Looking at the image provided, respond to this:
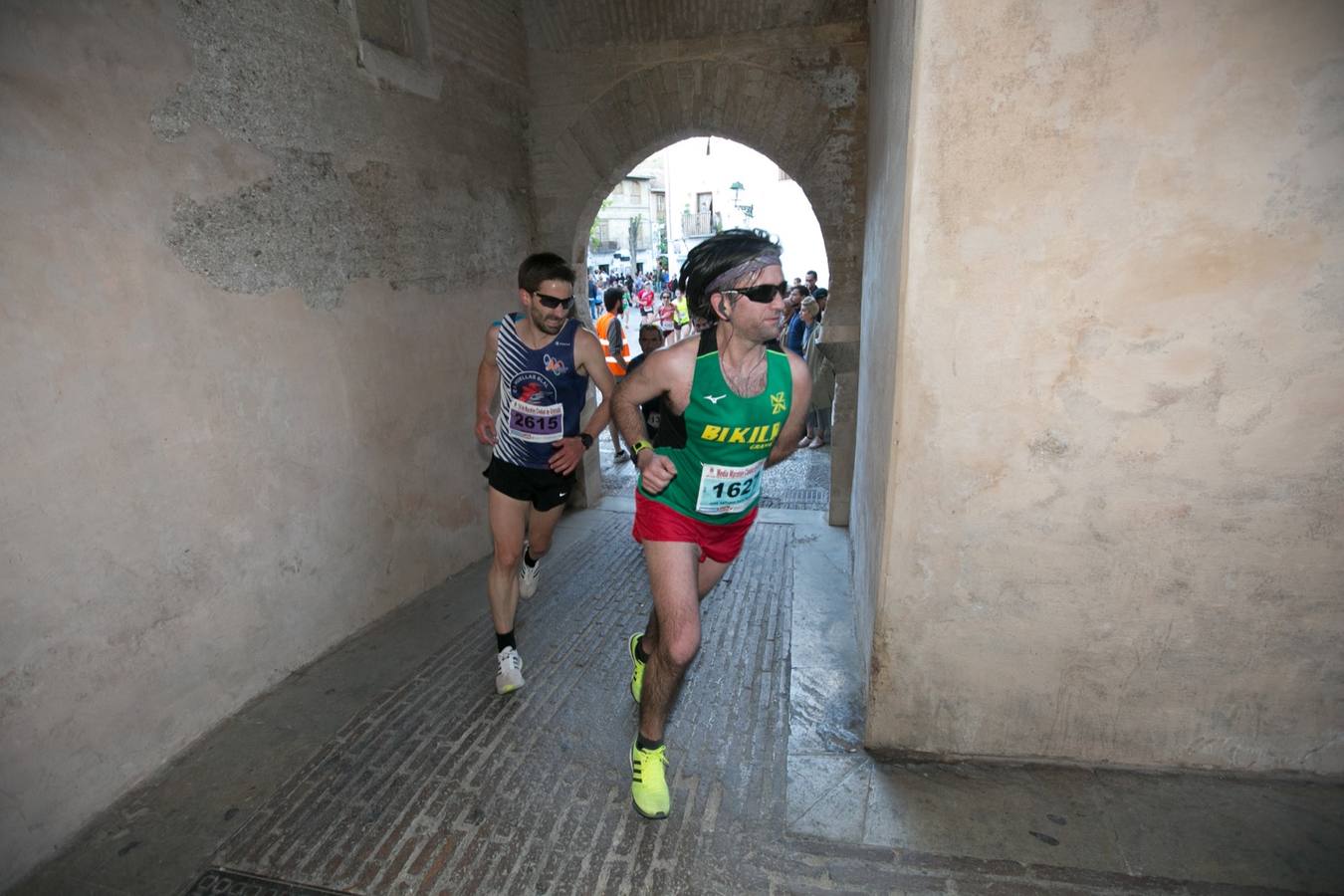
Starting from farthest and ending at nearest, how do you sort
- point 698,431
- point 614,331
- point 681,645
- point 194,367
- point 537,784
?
point 614,331 → point 194,367 → point 537,784 → point 698,431 → point 681,645

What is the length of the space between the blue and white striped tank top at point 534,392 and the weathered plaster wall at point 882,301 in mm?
1488

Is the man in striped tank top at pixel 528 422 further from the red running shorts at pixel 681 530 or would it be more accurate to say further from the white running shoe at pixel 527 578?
the red running shorts at pixel 681 530

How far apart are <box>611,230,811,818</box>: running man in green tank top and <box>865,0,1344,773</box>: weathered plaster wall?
0.49 m

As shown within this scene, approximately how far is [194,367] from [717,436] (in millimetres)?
2301

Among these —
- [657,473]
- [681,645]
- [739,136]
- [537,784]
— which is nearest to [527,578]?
[537,784]

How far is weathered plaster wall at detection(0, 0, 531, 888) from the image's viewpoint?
2.37m

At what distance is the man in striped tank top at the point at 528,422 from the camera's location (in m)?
3.30

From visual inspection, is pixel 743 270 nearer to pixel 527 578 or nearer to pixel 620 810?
pixel 620 810

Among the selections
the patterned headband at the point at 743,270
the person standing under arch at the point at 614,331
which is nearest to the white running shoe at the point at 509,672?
the patterned headband at the point at 743,270

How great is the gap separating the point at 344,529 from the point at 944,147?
3452mm

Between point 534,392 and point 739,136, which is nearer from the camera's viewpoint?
point 534,392

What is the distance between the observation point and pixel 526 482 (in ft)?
11.0

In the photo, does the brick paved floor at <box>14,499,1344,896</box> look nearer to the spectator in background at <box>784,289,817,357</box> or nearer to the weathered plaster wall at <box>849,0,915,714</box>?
the weathered plaster wall at <box>849,0,915,714</box>

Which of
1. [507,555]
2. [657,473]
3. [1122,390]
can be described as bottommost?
[507,555]
